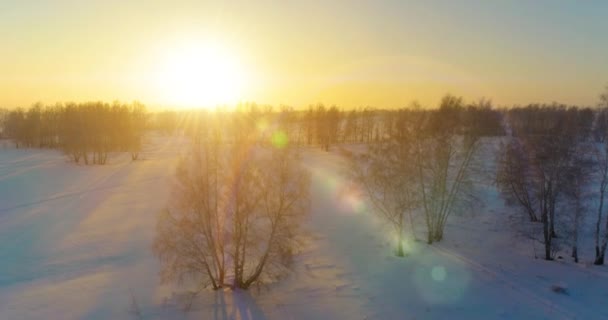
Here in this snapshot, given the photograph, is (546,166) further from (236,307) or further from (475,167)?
(236,307)

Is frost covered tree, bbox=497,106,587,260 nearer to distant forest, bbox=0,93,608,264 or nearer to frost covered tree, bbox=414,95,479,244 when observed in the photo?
distant forest, bbox=0,93,608,264

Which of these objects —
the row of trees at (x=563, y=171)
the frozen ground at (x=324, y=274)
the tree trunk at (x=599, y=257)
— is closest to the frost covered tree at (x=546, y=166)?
the row of trees at (x=563, y=171)

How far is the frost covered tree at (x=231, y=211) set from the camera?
1666 cm

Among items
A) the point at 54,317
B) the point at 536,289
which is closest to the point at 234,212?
the point at 54,317

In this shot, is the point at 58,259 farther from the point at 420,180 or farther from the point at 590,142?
the point at 590,142

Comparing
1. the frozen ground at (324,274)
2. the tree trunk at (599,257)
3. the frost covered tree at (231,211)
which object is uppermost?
the frost covered tree at (231,211)

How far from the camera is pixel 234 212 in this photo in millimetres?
17250

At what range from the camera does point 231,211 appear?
17.3 metres

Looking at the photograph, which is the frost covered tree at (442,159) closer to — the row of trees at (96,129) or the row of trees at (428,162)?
the row of trees at (428,162)

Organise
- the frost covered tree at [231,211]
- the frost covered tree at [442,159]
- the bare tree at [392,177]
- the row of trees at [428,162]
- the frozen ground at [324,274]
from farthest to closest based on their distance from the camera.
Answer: the frost covered tree at [442,159], the row of trees at [428,162], the bare tree at [392,177], the frost covered tree at [231,211], the frozen ground at [324,274]

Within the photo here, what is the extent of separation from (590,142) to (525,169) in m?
3.99

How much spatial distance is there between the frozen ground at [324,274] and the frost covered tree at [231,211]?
1623mm

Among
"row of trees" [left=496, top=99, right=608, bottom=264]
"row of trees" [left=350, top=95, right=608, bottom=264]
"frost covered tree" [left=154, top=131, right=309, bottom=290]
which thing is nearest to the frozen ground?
"frost covered tree" [left=154, top=131, right=309, bottom=290]

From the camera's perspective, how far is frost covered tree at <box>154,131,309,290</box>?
1666 cm
